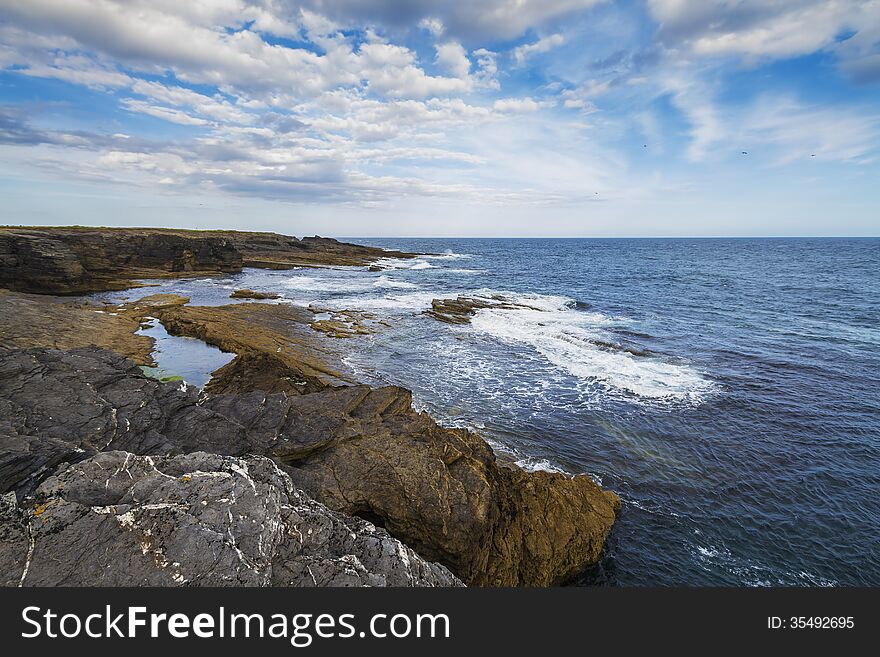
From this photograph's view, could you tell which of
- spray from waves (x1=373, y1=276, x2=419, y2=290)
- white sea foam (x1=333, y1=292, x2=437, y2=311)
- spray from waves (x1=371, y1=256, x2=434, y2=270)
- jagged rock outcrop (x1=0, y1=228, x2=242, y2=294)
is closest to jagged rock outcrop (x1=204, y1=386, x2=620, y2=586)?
white sea foam (x1=333, y1=292, x2=437, y2=311)

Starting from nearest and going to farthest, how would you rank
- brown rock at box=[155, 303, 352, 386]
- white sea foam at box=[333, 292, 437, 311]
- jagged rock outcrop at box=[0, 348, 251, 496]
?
jagged rock outcrop at box=[0, 348, 251, 496] → brown rock at box=[155, 303, 352, 386] → white sea foam at box=[333, 292, 437, 311]

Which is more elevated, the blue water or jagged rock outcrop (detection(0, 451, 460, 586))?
jagged rock outcrop (detection(0, 451, 460, 586))

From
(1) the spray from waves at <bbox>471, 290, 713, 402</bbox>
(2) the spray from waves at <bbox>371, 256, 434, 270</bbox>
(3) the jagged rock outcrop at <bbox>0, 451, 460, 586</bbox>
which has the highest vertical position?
(2) the spray from waves at <bbox>371, 256, 434, 270</bbox>

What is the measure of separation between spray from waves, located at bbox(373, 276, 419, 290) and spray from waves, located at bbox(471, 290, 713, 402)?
57.1 ft

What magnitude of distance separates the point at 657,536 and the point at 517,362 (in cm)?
1374

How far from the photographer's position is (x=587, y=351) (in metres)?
26.6

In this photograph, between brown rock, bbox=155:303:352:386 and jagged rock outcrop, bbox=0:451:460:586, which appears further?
brown rock, bbox=155:303:352:386

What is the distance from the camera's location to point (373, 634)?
4.48 m

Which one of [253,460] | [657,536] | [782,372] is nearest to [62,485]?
[253,460]

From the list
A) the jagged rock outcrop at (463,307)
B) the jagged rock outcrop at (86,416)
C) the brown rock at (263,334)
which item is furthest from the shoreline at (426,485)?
the jagged rock outcrop at (463,307)

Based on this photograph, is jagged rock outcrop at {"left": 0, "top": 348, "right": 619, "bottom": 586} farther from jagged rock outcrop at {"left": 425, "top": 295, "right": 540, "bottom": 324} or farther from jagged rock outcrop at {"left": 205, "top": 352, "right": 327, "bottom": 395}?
jagged rock outcrop at {"left": 425, "top": 295, "right": 540, "bottom": 324}

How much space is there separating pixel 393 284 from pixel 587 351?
36.1 meters

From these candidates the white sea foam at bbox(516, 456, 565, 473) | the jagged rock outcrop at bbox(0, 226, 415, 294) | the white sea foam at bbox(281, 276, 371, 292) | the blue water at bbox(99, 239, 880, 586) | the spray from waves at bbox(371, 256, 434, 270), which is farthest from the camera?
the spray from waves at bbox(371, 256, 434, 270)

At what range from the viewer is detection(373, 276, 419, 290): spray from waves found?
5547 centimetres
